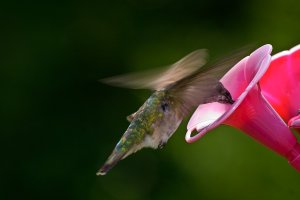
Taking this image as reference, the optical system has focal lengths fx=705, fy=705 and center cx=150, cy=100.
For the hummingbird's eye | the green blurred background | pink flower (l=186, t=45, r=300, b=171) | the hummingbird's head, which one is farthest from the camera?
the green blurred background

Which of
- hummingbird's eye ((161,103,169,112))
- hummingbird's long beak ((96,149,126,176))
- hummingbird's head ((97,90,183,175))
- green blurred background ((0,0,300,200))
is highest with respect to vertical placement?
hummingbird's eye ((161,103,169,112))

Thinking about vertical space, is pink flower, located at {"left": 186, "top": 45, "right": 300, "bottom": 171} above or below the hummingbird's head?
above

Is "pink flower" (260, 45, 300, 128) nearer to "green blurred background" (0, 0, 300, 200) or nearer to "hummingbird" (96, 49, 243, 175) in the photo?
"hummingbird" (96, 49, 243, 175)

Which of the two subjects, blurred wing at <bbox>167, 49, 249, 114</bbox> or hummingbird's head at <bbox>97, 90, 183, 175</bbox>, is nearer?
blurred wing at <bbox>167, 49, 249, 114</bbox>

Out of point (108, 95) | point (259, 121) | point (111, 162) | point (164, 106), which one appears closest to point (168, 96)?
point (164, 106)

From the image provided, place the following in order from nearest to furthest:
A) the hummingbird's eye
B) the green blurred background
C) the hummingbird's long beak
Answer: the hummingbird's long beak < the hummingbird's eye < the green blurred background

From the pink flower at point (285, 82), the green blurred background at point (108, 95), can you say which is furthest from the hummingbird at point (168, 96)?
the green blurred background at point (108, 95)

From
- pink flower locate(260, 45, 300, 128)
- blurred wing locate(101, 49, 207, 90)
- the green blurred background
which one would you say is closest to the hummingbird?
blurred wing locate(101, 49, 207, 90)

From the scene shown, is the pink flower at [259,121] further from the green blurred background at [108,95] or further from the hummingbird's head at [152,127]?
the green blurred background at [108,95]

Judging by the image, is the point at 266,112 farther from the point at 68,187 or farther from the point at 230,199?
the point at 68,187
